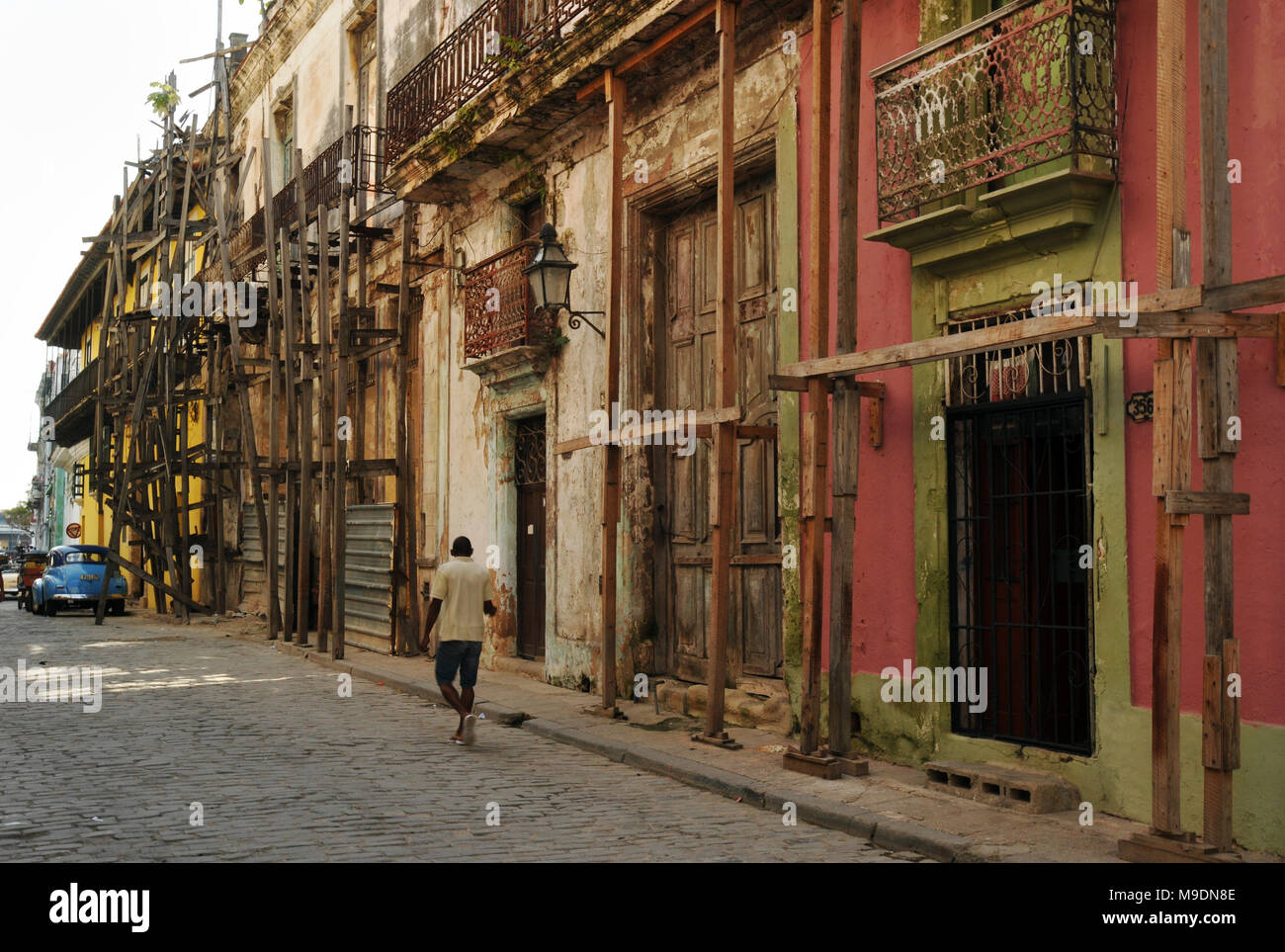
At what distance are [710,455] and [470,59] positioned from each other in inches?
229

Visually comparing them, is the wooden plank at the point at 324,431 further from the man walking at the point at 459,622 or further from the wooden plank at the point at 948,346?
the wooden plank at the point at 948,346

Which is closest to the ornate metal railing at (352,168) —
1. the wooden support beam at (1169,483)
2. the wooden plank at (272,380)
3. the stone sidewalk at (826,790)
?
the wooden plank at (272,380)

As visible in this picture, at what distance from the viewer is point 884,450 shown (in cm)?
870

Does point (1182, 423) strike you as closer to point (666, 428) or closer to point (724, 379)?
point (724, 379)

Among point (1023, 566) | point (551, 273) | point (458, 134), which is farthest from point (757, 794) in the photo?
point (458, 134)

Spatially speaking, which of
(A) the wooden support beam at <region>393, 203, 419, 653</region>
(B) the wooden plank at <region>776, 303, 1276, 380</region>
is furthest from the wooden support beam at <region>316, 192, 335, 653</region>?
(B) the wooden plank at <region>776, 303, 1276, 380</region>

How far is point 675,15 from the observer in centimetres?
992

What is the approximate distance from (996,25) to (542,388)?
678 cm

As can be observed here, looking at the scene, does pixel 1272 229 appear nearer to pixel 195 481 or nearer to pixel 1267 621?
pixel 1267 621

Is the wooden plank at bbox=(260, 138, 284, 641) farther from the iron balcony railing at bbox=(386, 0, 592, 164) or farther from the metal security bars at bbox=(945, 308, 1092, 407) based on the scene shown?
the metal security bars at bbox=(945, 308, 1092, 407)

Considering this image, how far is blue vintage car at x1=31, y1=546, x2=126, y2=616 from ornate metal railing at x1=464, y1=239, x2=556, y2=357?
48.3 feet

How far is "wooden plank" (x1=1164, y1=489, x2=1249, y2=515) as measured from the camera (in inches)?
214

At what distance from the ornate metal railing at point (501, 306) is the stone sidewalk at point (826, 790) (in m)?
3.65
